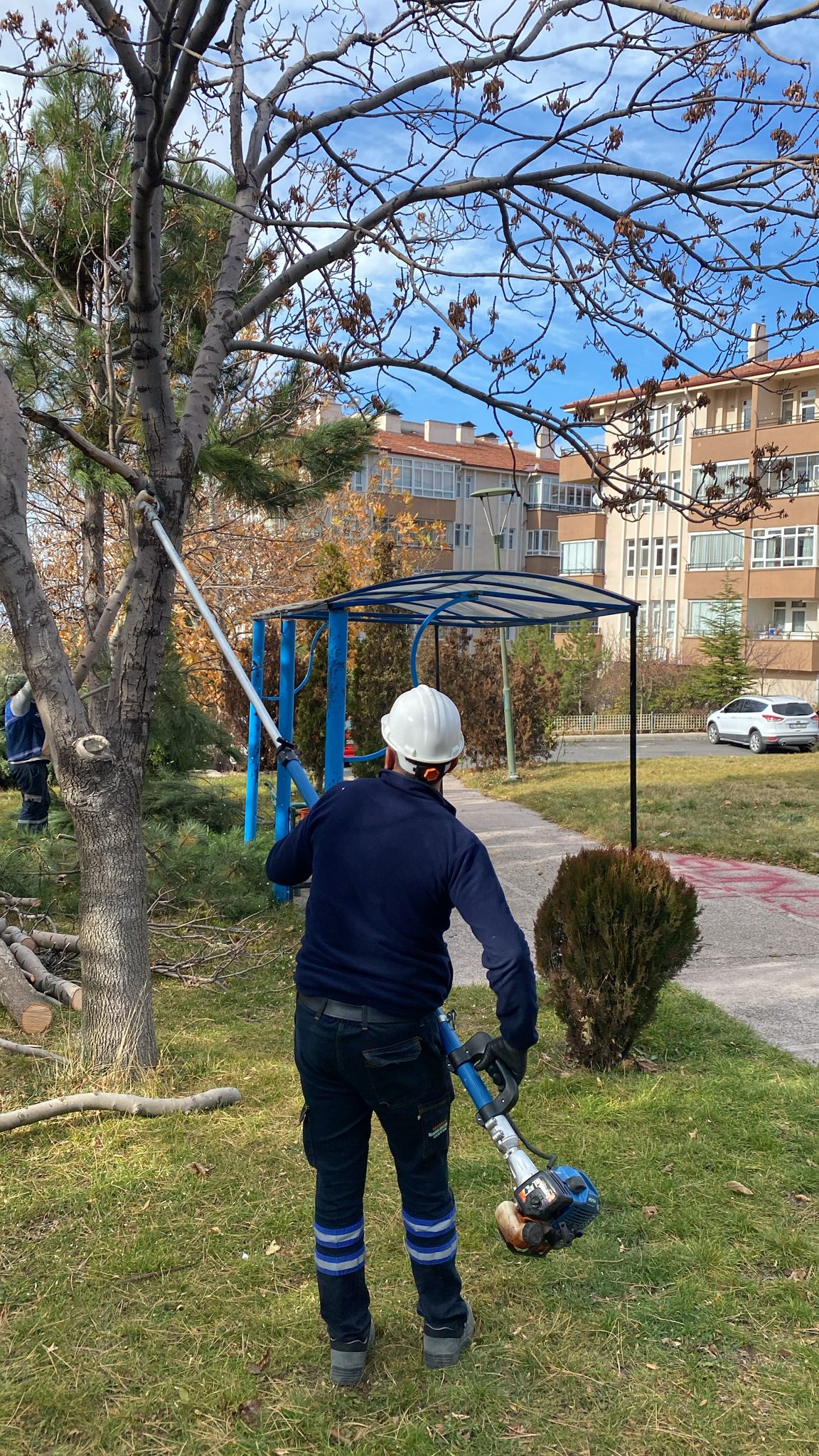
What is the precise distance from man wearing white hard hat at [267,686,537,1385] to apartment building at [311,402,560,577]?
135 feet

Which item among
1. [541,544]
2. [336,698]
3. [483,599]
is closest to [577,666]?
[541,544]

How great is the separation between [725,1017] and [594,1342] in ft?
9.76

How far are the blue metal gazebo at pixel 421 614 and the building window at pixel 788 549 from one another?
1195 inches

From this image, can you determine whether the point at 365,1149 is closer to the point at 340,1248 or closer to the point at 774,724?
the point at 340,1248

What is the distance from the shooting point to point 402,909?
262 cm

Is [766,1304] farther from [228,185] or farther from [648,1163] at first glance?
[228,185]

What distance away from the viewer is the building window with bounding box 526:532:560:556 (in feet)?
195

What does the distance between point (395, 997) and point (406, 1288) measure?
3.70 ft

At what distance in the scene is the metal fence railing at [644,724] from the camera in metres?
34.1

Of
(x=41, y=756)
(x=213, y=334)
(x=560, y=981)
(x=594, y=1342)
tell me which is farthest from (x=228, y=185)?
(x=594, y=1342)

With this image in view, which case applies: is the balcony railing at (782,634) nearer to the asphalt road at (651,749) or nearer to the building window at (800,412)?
the asphalt road at (651,749)

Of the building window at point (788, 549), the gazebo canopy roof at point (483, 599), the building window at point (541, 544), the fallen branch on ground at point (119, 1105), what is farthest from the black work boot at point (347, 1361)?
the building window at point (541, 544)

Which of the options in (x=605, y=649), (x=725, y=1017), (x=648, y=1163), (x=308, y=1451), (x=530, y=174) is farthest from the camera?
(x=605, y=649)

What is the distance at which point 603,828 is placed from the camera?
1195cm
